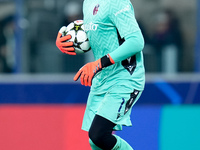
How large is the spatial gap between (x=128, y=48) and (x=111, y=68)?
0.28 meters

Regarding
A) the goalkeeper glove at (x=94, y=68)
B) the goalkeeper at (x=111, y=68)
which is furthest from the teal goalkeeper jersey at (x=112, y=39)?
the goalkeeper glove at (x=94, y=68)

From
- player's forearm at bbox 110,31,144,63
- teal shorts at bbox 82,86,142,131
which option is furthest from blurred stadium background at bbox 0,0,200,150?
player's forearm at bbox 110,31,144,63

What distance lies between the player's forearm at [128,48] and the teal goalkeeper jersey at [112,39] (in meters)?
0.06

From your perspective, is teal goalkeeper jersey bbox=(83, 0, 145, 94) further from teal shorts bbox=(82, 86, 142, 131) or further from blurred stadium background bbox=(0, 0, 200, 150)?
blurred stadium background bbox=(0, 0, 200, 150)

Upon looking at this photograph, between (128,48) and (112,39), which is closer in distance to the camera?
(128,48)

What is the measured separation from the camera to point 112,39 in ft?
12.9

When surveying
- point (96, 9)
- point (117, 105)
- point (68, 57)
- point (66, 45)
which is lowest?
point (68, 57)

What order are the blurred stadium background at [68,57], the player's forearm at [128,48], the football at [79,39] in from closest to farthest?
the player's forearm at [128,48] < the football at [79,39] < the blurred stadium background at [68,57]

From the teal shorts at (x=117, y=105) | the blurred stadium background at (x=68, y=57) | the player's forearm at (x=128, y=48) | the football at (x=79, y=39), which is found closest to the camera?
the player's forearm at (x=128, y=48)

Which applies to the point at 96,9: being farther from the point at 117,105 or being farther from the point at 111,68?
the point at 117,105

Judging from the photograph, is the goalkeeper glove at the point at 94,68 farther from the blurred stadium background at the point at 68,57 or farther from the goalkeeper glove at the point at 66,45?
the blurred stadium background at the point at 68,57

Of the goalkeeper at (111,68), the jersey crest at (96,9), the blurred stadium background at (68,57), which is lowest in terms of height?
the blurred stadium background at (68,57)

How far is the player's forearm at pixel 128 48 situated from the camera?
3768mm

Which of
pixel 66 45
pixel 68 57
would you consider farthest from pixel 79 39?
pixel 68 57
